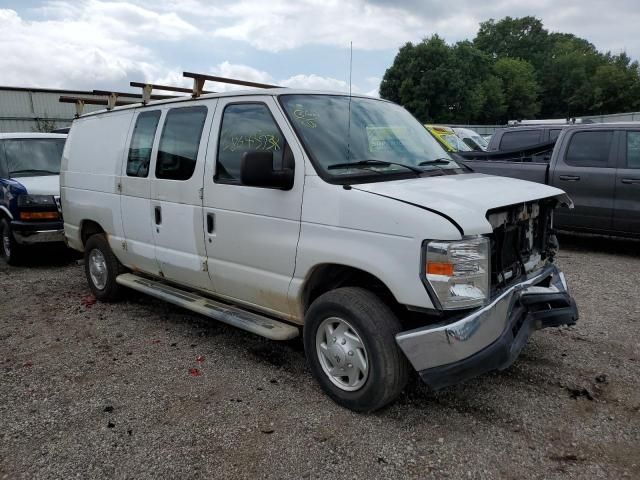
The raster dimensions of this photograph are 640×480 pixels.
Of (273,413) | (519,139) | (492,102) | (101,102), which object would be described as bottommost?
(273,413)

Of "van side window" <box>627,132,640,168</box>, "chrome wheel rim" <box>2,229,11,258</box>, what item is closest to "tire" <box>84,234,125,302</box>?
"chrome wheel rim" <box>2,229,11,258</box>

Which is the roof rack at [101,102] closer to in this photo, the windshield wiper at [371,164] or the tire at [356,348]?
the windshield wiper at [371,164]

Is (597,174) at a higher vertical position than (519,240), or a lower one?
higher

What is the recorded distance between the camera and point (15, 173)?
7660 millimetres

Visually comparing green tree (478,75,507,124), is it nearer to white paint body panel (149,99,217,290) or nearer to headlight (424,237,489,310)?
white paint body panel (149,99,217,290)

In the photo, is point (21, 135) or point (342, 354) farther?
point (21, 135)

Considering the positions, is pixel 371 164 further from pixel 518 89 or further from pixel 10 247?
pixel 518 89

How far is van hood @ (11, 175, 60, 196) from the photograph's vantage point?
7.16 metres

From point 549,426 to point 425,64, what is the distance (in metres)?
47.0

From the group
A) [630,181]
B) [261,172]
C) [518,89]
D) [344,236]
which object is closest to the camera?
A: [344,236]

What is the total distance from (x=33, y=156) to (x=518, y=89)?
6518cm

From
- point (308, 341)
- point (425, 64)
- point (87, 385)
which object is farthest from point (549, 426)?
point (425, 64)

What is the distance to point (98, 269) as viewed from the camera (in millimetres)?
5699

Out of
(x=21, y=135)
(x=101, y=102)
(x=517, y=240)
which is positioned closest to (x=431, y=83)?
(x=21, y=135)
